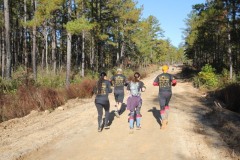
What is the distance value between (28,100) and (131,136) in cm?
656

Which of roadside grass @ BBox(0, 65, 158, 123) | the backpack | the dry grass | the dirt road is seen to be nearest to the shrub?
the dry grass

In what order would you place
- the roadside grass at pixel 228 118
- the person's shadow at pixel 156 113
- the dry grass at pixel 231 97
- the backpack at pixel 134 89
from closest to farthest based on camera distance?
the roadside grass at pixel 228 118, the backpack at pixel 134 89, the person's shadow at pixel 156 113, the dry grass at pixel 231 97

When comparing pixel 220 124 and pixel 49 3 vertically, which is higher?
pixel 49 3

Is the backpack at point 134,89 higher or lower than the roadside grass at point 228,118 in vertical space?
higher

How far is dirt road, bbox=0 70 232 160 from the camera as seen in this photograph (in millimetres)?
7262

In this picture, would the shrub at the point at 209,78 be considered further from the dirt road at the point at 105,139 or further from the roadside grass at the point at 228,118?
the dirt road at the point at 105,139

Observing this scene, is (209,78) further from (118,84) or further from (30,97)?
(30,97)

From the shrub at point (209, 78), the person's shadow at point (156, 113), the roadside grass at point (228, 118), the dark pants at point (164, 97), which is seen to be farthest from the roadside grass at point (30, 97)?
the shrub at point (209, 78)

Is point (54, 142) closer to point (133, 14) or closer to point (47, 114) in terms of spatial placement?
point (47, 114)

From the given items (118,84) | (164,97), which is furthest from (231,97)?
(164,97)

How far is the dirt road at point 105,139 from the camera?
286 inches

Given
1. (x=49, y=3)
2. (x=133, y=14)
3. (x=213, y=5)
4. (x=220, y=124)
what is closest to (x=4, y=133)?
(x=220, y=124)

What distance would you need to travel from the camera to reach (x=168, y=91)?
9516 mm

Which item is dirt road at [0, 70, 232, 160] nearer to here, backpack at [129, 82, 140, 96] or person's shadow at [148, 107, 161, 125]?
person's shadow at [148, 107, 161, 125]
